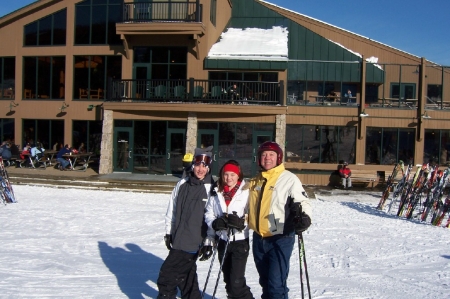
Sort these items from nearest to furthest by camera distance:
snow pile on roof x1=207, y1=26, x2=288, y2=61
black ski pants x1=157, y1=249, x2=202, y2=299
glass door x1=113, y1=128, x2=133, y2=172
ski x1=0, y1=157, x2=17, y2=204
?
black ski pants x1=157, y1=249, x2=202, y2=299, ski x1=0, y1=157, x2=17, y2=204, glass door x1=113, y1=128, x2=133, y2=172, snow pile on roof x1=207, y1=26, x2=288, y2=61

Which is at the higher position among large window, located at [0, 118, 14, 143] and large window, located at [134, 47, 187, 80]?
large window, located at [134, 47, 187, 80]

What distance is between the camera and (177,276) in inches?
191

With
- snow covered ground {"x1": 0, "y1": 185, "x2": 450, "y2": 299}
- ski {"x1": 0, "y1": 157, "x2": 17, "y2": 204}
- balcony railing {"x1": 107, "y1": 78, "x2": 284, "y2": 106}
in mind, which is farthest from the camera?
balcony railing {"x1": 107, "y1": 78, "x2": 284, "y2": 106}

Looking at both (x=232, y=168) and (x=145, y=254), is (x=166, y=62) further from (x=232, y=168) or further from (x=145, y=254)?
(x=232, y=168)

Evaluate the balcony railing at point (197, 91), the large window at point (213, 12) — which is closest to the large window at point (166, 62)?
the balcony railing at point (197, 91)

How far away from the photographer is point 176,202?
4.95 metres

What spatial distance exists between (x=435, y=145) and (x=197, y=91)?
34.8 feet

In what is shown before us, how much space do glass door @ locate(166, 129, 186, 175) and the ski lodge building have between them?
4 cm

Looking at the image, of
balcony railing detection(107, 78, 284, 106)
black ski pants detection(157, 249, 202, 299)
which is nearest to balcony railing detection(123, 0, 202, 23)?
balcony railing detection(107, 78, 284, 106)

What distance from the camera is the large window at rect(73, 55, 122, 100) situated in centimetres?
2147

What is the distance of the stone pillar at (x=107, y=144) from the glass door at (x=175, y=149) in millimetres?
2473

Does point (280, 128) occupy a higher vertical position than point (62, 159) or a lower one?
higher

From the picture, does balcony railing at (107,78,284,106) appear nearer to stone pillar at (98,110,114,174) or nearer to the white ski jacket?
stone pillar at (98,110,114,174)

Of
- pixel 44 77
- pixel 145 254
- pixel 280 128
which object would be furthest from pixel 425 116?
pixel 44 77
